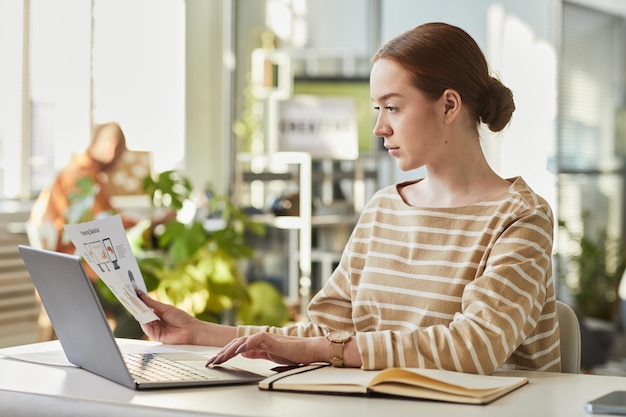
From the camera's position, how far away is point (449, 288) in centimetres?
167

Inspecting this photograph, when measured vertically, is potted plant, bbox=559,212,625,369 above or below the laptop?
below

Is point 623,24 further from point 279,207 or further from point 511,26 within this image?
point 279,207

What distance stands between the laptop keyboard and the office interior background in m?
3.41

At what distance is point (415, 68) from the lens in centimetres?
171

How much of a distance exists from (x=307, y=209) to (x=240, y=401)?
4254 mm

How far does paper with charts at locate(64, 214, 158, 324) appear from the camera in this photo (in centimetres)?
149

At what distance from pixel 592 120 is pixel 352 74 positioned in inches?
56.0

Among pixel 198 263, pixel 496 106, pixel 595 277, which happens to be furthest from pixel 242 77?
pixel 496 106

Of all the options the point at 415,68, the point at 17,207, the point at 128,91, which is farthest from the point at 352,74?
the point at 415,68

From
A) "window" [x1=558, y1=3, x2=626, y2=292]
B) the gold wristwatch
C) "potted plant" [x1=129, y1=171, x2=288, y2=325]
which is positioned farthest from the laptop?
"window" [x1=558, y1=3, x2=626, y2=292]

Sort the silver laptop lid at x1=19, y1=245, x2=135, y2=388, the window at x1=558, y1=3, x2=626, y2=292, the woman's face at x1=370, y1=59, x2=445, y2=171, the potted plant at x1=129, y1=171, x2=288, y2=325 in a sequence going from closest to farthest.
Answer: the silver laptop lid at x1=19, y1=245, x2=135, y2=388, the woman's face at x1=370, y1=59, x2=445, y2=171, the potted plant at x1=129, y1=171, x2=288, y2=325, the window at x1=558, y1=3, x2=626, y2=292

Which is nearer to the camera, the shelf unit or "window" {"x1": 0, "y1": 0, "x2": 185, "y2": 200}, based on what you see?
"window" {"x1": 0, "y1": 0, "x2": 185, "y2": 200}

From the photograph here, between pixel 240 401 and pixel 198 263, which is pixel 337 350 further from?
pixel 198 263

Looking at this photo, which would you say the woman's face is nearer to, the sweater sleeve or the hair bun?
the hair bun
